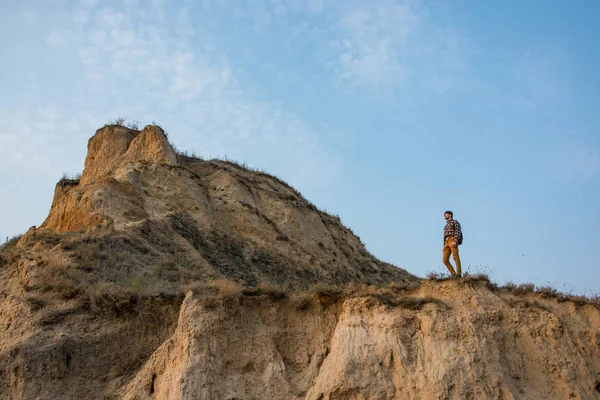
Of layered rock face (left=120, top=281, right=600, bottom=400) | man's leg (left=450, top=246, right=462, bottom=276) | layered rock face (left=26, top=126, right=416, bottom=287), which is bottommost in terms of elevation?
layered rock face (left=120, top=281, right=600, bottom=400)

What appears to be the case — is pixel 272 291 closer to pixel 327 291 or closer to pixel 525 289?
pixel 327 291

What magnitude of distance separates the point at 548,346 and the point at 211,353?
686 cm

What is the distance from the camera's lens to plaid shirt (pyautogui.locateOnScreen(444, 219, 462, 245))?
49.5 ft

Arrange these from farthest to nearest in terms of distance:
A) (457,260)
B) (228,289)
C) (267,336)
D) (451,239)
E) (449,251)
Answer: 1. (449,251)
2. (451,239)
3. (457,260)
4. (228,289)
5. (267,336)

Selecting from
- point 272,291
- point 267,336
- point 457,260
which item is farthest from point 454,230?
point 267,336

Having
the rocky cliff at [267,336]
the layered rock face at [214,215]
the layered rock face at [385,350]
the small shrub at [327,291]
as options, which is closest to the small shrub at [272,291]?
the rocky cliff at [267,336]

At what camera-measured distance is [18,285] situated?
49.5 feet

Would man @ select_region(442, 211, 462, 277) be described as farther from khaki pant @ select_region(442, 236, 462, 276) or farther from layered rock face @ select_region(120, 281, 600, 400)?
layered rock face @ select_region(120, 281, 600, 400)

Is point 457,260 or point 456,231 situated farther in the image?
point 456,231

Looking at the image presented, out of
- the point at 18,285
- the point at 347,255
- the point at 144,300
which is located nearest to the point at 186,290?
the point at 144,300

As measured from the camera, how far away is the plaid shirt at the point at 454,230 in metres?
15.1

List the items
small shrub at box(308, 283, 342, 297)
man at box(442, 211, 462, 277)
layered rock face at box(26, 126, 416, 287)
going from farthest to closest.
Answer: layered rock face at box(26, 126, 416, 287) → man at box(442, 211, 462, 277) → small shrub at box(308, 283, 342, 297)

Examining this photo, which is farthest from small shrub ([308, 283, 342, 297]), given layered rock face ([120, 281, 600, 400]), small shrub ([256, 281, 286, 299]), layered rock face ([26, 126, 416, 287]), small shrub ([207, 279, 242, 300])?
layered rock face ([26, 126, 416, 287])

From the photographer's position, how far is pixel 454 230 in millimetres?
15148
